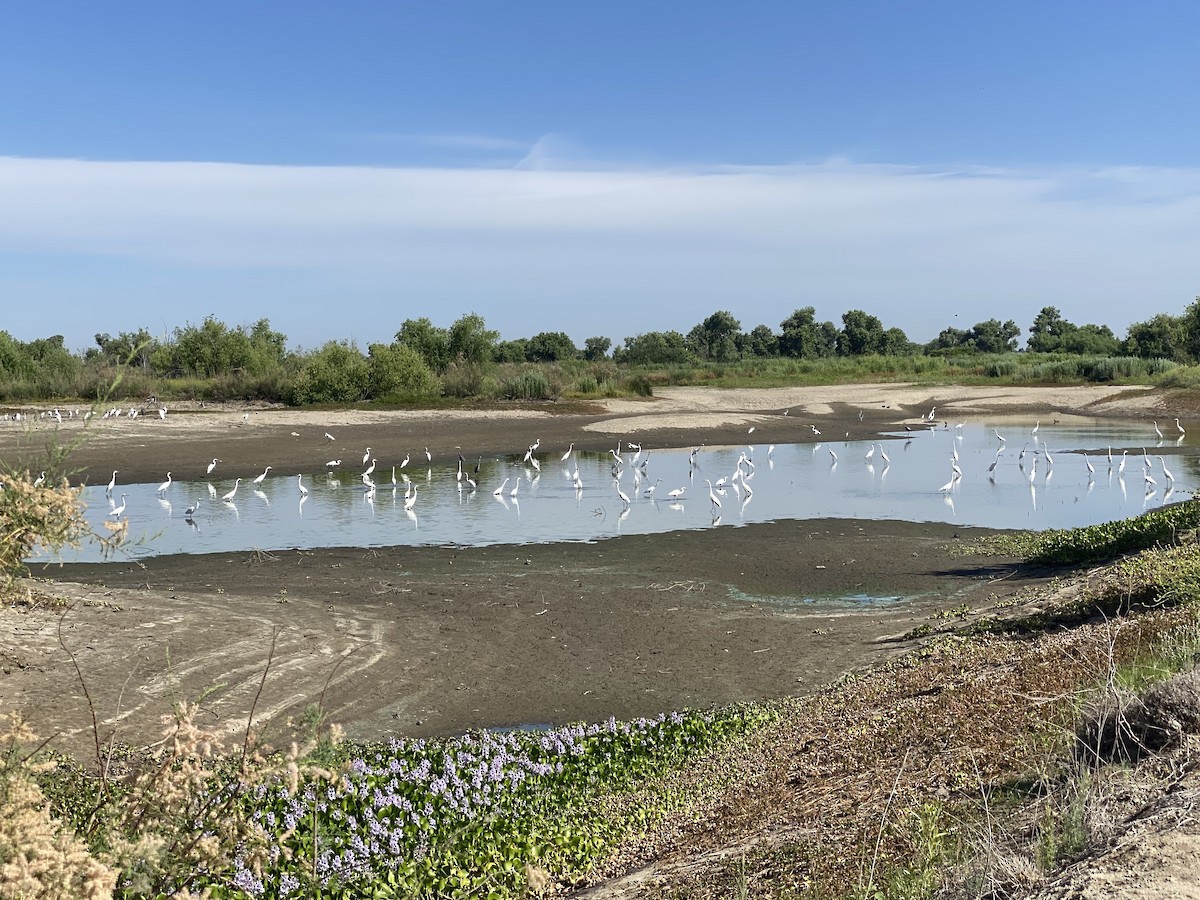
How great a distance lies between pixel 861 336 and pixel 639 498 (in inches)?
3683

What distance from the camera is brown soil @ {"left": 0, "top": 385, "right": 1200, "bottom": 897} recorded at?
33.2ft

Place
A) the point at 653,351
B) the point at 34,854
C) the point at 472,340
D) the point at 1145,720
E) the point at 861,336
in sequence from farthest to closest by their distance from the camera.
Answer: the point at 861,336
the point at 653,351
the point at 472,340
the point at 1145,720
the point at 34,854

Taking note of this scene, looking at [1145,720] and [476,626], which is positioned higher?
[1145,720]

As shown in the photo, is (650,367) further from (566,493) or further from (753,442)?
(566,493)

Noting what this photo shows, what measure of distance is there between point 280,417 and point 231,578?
30597 mm

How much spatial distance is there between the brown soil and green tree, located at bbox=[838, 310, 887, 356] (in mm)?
97007

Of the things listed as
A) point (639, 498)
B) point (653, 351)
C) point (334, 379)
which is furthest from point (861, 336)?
point (639, 498)

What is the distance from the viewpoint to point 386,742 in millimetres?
9211

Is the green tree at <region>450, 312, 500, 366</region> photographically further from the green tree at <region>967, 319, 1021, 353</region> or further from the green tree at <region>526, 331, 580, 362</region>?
the green tree at <region>967, 319, 1021, 353</region>

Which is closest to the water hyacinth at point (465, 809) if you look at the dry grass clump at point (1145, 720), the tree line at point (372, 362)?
the dry grass clump at point (1145, 720)

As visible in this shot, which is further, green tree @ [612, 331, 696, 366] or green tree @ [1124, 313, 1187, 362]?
green tree @ [612, 331, 696, 366]

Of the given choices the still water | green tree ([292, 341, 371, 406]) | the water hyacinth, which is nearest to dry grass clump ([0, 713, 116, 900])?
the water hyacinth

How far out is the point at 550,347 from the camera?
355 ft

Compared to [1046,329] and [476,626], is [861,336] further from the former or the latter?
[476,626]
